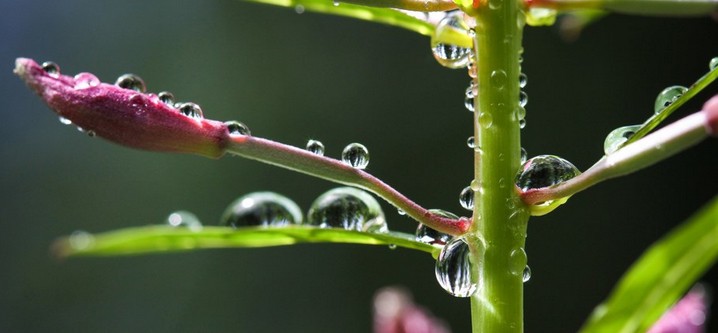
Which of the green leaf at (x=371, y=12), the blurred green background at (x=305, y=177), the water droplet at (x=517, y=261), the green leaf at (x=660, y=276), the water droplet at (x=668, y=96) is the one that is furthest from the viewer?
the blurred green background at (x=305, y=177)

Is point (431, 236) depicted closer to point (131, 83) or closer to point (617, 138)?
point (617, 138)

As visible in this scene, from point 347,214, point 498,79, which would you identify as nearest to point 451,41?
point 498,79

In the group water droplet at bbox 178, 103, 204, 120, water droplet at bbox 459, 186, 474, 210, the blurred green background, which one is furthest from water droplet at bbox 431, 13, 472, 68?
the blurred green background

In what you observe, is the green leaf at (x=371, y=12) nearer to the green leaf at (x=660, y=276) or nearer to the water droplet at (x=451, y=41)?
the water droplet at (x=451, y=41)

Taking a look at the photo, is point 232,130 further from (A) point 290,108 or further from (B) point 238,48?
(B) point 238,48

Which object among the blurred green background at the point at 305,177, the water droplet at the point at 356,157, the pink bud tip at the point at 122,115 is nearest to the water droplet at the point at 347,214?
the water droplet at the point at 356,157

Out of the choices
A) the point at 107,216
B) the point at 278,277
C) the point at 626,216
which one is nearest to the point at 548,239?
the point at 626,216

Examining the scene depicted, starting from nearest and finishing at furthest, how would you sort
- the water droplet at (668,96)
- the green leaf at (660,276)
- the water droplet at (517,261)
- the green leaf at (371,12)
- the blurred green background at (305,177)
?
1. the green leaf at (660,276)
2. the water droplet at (517,261)
3. the water droplet at (668,96)
4. the green leaf at (371,12)
5. the blurred green background at (305,177)

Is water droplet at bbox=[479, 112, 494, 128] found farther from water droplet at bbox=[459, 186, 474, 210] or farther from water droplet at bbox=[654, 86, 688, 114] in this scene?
water droplet at bbox=[654, 86, 688, 114]
